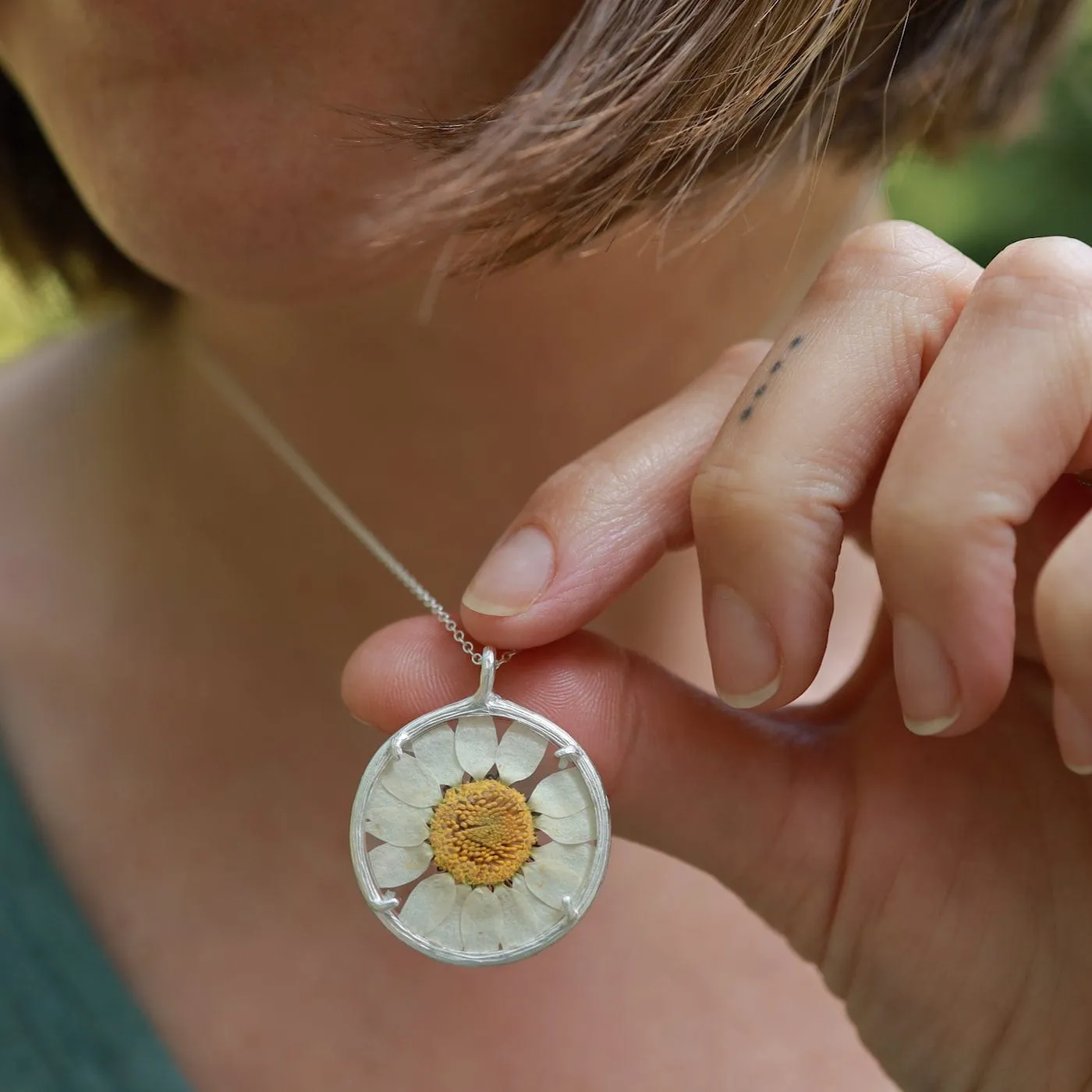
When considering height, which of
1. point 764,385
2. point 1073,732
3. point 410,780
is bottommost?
point 410,780

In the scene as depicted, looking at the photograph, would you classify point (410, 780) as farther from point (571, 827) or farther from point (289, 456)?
point (289, 456)

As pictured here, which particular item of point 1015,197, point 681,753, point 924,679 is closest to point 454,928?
point 681,753

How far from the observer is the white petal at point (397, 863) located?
804 millimetres

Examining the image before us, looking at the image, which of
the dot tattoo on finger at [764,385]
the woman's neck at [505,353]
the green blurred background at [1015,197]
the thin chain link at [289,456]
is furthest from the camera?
the green blurred background at [1015,197]

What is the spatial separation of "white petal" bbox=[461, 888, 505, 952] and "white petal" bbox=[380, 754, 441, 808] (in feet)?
0.29

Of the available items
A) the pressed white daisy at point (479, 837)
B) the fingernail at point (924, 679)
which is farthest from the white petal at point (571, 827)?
the fingernail at point (924, 679)

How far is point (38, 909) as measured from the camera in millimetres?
1067

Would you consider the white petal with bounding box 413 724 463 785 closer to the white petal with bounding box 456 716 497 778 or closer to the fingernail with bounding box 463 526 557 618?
the white petal with bounding box 456 716 497 778

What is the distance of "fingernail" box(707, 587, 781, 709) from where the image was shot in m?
0.73

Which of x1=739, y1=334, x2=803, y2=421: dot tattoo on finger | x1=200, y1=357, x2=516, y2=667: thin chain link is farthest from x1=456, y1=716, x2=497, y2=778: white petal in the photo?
x1=200, y1=357, x2=516, y2=667: thin chain link

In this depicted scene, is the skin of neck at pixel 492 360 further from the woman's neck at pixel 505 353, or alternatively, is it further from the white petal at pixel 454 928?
the white petal at pixel 454 928

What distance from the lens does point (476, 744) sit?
0.81m

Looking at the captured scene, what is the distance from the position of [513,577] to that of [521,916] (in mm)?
287

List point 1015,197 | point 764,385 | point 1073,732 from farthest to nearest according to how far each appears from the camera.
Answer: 1. point 1015,197
2. point 764,385
3. point 1073,732
